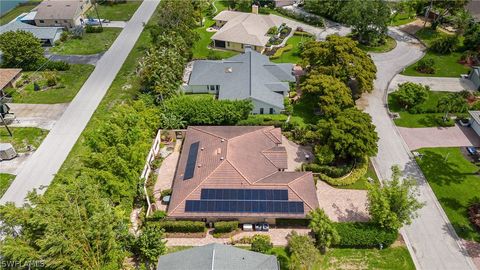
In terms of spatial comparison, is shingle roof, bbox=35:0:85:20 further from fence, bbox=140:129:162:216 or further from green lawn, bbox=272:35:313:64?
green lawn, bbox=272:35:313:64

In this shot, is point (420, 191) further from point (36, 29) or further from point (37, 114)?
point (36, 29)

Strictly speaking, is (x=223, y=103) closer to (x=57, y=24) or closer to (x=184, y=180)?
(x=184, y=180)

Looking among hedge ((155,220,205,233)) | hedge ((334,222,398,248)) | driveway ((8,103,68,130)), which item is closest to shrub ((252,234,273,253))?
hedge ((155,220,205,233))

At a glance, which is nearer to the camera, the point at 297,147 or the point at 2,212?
the point at 2,212

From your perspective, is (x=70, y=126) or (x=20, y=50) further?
(x=20, y=50)

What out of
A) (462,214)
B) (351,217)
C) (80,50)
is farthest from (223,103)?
(80,50)

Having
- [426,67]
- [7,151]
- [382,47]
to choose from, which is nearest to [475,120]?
[426,67]

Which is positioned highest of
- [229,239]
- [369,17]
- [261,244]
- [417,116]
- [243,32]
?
[369,17]
